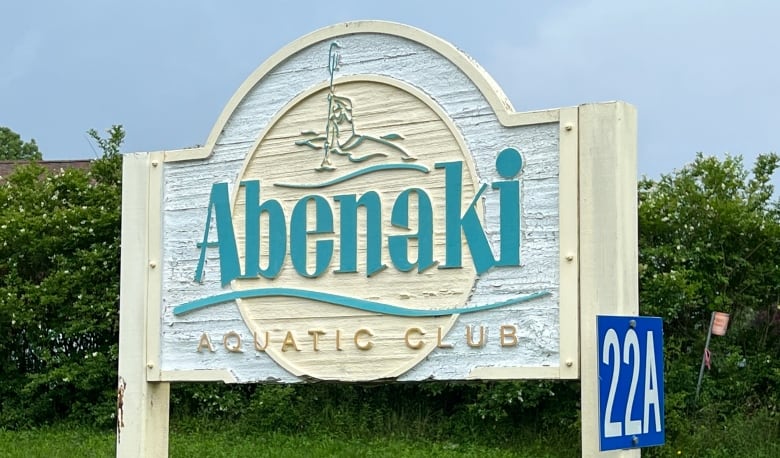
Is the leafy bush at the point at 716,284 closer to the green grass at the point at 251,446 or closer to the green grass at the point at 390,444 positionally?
the green grass at the point at 390,444

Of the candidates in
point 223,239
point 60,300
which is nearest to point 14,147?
point 60,300

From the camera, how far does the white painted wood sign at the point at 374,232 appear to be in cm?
557

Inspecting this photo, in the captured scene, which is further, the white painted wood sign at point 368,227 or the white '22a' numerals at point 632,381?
the white painted wood sign at point 368,227

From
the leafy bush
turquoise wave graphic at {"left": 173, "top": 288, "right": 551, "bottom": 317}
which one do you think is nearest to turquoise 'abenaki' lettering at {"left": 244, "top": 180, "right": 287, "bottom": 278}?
turquoise wave graphic at {"left": 173, "top": 288, "right": 551, "bottom": 317}

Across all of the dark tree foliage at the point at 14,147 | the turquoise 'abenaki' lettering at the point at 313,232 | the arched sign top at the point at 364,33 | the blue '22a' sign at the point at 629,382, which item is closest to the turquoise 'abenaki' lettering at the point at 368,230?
the turquoise 'abenaki' lettering at the point at 313,232

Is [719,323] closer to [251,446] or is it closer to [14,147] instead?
[251,446]

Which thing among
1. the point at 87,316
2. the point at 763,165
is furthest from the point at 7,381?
the point at 763,165

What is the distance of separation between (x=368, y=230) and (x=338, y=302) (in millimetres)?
411

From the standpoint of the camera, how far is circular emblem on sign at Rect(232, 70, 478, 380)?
19.4 feet

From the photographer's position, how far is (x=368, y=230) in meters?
6.11

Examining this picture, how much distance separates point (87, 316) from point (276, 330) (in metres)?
6.79

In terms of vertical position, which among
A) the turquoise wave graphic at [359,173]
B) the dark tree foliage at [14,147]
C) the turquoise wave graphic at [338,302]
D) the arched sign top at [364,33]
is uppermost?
the dark tree foliage at [14,147]

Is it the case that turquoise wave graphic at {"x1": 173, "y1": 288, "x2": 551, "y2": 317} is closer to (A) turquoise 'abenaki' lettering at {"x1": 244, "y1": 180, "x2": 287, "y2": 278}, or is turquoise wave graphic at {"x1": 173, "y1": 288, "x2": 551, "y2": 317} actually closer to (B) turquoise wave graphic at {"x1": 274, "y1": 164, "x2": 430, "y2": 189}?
(A) turquoise 'abenaki' lettering at {"x1": 244, "y1": 180, "x2": 287, "y2": 278}

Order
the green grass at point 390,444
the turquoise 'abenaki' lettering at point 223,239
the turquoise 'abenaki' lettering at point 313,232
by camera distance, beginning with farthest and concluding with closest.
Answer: the green grass at point 390,444, the turquoise 'abenaki' lettering at point 223,239, the turquoise 'abenaki' lettering at point 313,232
